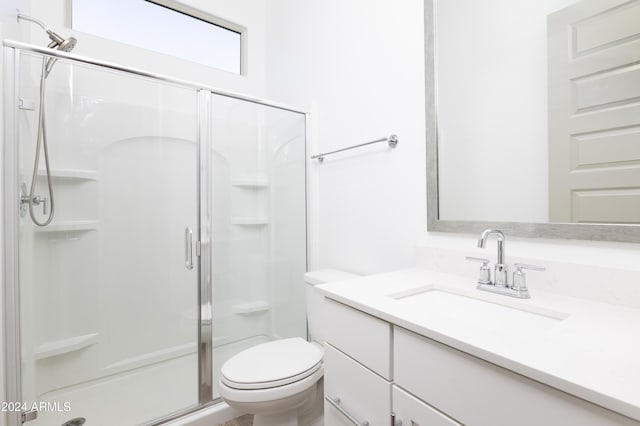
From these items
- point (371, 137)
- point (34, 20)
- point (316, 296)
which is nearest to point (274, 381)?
point (316, 296)

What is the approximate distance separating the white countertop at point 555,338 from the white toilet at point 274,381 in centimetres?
48

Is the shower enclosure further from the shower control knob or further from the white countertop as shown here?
the white countertop

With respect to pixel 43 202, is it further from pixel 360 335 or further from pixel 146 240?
pixel 360 335

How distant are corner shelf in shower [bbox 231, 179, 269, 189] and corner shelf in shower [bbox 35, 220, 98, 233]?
764mm

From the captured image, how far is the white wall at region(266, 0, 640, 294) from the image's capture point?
1.22 m

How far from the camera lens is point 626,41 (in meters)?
0.82

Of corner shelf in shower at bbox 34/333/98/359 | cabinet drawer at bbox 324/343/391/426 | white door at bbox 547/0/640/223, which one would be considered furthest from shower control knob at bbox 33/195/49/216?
white door at bbox 547/0/640/223

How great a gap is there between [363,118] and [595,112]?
94 centimetres

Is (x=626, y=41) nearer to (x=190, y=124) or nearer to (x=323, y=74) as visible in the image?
(x=323, y=74)

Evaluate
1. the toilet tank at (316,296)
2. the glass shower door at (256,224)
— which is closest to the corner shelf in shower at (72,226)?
the glass shower door at (256,224)

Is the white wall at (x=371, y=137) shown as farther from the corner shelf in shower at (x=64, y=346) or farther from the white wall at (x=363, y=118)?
the corner shelf in shower at (x=64, y=346)

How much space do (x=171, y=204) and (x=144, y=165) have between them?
0.88 ft

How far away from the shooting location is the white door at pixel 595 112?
0.81 metres

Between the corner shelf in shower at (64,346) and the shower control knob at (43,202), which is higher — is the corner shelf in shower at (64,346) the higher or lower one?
the lower one
